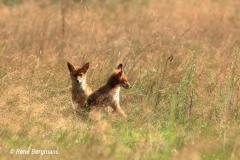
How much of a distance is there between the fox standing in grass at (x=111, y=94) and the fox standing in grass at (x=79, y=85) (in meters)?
0.29

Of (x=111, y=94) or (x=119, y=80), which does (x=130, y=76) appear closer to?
Result: (x=119, y=80)

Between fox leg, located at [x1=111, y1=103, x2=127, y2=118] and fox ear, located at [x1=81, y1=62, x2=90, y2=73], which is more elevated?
fox ear, located at [x1=81, y1=62, x2=90, y2=73]

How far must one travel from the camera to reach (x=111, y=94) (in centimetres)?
997

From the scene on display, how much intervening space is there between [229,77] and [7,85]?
111 inches

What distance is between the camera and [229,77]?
991cm

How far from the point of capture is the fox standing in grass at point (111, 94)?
9898 mm

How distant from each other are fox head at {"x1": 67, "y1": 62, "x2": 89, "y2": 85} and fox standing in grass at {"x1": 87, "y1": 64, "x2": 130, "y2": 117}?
0.44m

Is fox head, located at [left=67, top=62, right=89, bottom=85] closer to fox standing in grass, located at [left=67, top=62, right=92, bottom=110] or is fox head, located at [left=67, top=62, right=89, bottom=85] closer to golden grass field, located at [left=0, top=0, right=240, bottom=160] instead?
fox standing in grass, located at [left=67, top=62, right=92, bottom=110]

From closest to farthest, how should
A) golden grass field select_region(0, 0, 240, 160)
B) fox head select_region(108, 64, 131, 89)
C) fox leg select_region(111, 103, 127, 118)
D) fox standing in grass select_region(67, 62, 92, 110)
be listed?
golden grass field select_region(0, 0, 240, 160) < fox leg select_region(111, 103, 127, 118) < fox head select_region(108, 64, 131, 89) < fox standing in grass select_region(67, 62, 92, 110)

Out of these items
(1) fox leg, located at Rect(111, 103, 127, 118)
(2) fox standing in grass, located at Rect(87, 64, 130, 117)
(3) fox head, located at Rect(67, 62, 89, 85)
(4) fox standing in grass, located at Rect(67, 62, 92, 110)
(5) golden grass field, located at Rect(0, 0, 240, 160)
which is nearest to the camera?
(5) golden grass field, located at Rect(0, 0, 240, 160)

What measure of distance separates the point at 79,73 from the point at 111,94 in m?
0.72

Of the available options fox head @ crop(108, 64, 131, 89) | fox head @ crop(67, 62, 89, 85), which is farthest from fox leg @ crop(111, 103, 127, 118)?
fox head @ crop(67, 62, 89, 85)

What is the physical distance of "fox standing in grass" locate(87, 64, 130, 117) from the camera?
990 cm

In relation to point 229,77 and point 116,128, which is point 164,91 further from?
point 116,128
